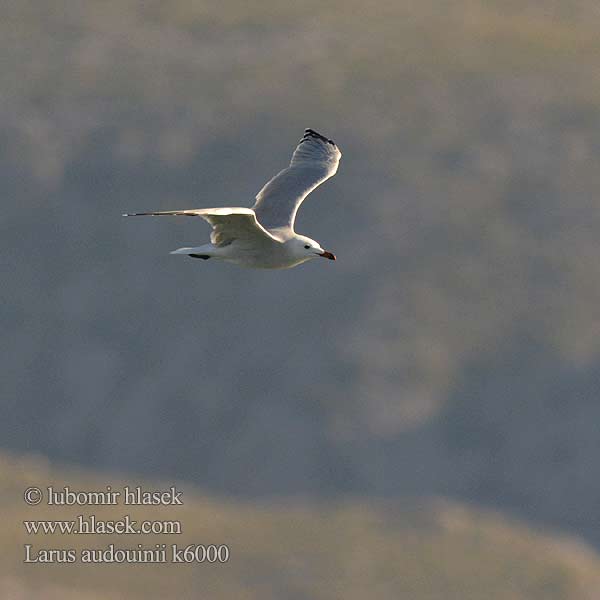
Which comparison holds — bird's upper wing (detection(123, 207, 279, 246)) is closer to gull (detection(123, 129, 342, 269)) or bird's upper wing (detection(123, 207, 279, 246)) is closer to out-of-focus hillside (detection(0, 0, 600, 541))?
gull (detection(123, 129, 342, 269))

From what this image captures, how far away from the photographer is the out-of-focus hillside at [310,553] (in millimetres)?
56875

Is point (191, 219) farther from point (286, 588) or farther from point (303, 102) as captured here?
point (286, 588)

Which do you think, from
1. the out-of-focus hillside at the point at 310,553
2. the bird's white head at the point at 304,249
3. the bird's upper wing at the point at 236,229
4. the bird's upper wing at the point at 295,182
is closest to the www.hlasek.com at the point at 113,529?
the out-of-focus hillside at the point at 310,553

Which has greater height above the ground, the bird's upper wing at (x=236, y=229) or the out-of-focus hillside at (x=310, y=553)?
the out-of-focus hillside at (x=310, y=553)

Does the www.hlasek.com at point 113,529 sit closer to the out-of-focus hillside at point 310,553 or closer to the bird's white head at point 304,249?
the out-of-focus hillside at point 310,553

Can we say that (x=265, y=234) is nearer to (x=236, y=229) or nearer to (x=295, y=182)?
(x=236, y=229)

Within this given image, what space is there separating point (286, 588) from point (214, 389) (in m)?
10.7

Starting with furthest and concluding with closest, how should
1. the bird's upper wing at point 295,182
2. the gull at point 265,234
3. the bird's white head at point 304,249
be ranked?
1. the bird's upper wing at point 295,182
2. the bird's white head at point 304,249
3. the gull at point 265,234

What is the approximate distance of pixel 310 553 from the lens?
59.8 metres

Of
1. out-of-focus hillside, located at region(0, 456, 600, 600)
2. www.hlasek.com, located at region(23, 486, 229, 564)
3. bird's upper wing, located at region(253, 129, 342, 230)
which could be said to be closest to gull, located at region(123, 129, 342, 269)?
bird's upper wing, located at region(253, 129, 342, 230)

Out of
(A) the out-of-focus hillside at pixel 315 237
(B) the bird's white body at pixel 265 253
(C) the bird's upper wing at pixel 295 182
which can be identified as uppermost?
(A) the out-of-focus hillside at pixel 315 237

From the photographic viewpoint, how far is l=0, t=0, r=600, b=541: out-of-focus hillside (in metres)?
63.4

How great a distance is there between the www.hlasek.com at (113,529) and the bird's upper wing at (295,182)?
104 feet

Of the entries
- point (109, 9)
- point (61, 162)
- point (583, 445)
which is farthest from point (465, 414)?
point (109, 9)
